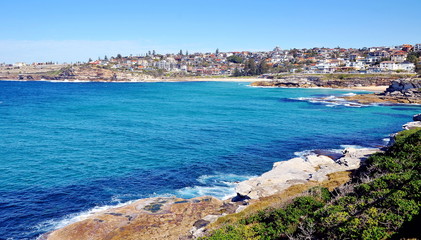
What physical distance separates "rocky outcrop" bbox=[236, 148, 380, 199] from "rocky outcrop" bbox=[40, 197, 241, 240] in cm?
248

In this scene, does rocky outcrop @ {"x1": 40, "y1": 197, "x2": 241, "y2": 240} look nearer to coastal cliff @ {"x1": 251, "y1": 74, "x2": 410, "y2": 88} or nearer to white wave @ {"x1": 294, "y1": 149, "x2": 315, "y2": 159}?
white wave @ {"x1": 294, "y1": 149, "x2": 315, "y2": 159}

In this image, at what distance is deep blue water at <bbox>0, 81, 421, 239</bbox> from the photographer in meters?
24.6

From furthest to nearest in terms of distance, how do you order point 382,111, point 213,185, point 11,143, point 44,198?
point 382,111 → point 11,143 → point 213,185 → point 44,198

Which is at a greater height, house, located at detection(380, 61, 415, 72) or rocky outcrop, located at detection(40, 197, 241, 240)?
Result: house, located at detection(380, 61, 415, 72)

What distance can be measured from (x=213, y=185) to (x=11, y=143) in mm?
29173

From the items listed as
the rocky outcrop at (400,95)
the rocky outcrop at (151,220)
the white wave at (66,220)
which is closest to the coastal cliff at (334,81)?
the rocky outcrop at (400,95)

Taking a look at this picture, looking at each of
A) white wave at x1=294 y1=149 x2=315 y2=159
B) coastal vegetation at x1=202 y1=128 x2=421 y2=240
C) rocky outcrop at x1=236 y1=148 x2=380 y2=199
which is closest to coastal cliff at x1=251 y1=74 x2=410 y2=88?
white wave at x1=294 y1=149 x2=315 y2=159

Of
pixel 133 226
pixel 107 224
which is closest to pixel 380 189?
pixel 133 226

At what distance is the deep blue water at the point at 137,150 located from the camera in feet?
80.8

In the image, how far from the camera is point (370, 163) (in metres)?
22.6

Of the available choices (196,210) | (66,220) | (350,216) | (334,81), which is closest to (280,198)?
(196,210)

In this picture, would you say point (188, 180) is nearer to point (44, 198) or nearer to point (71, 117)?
point (44, 198)

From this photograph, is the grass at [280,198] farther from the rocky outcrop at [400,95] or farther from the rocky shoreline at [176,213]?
the rocky outcrop at [400,95]

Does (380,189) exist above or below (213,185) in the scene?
above
